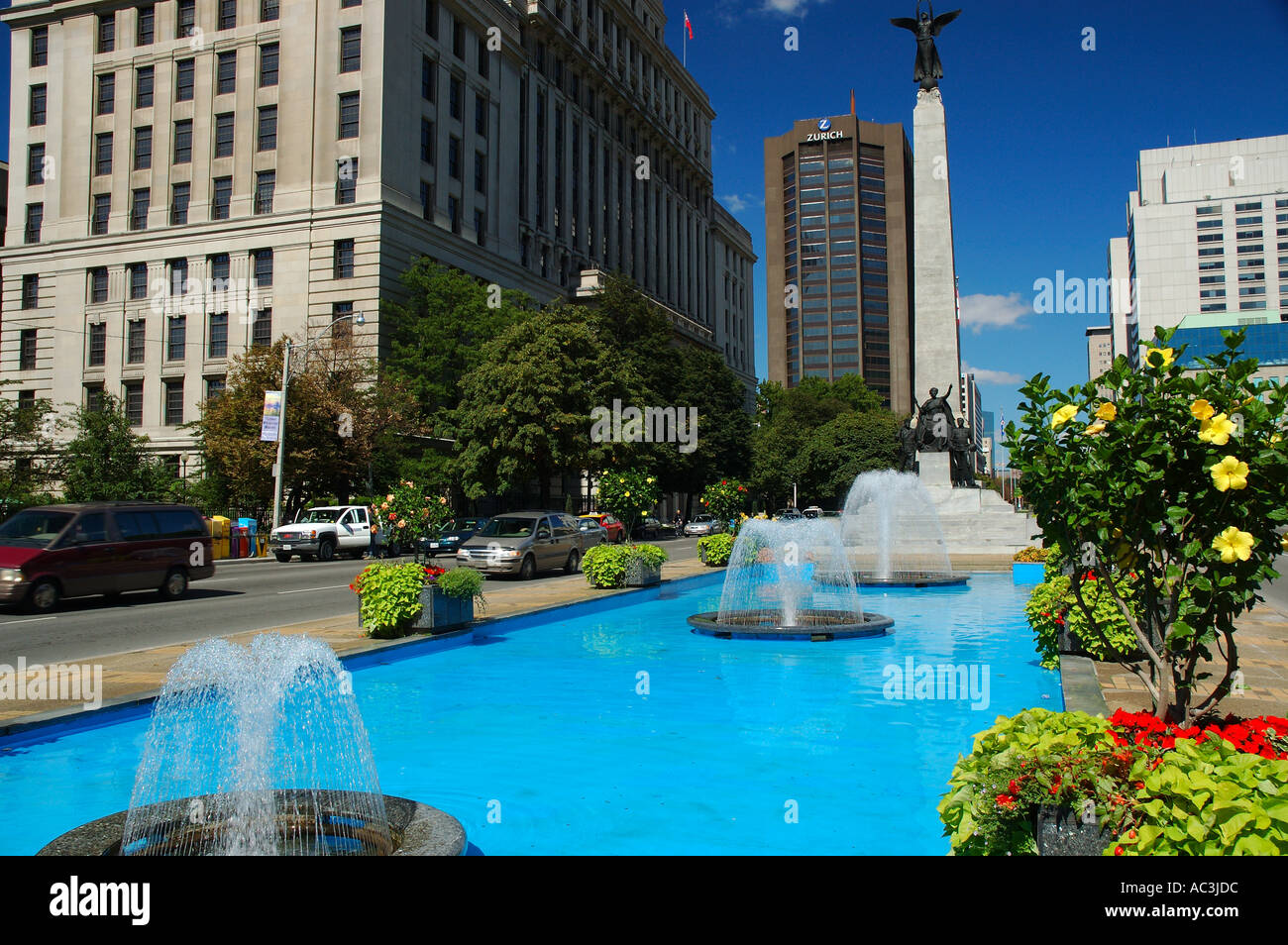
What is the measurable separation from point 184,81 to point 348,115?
37.4 feet

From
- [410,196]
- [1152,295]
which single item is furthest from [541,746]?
[1152,295]

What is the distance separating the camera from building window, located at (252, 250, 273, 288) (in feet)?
157

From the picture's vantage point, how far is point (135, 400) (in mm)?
50812

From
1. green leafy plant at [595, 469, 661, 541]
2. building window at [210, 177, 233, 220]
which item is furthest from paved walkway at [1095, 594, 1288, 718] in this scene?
building window at [210, 177, 233, 220]

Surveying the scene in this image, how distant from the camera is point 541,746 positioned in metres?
8.18

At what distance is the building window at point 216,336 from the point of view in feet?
161

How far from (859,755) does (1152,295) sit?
163m

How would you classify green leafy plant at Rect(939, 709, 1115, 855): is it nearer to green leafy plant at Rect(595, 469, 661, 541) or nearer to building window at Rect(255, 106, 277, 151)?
green leafy plant at Rect(595, 469, 661, 541)

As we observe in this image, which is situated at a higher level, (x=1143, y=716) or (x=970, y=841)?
(x=1143, y=716)

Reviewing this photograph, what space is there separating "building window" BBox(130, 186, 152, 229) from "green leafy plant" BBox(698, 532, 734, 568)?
4082 cm

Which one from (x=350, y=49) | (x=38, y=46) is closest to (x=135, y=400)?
(x=350, y=49)

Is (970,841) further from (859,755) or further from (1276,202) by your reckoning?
(1276,202)

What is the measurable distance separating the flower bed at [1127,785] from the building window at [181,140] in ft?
186

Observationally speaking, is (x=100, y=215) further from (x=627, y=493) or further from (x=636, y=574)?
(x=636, y=574)
